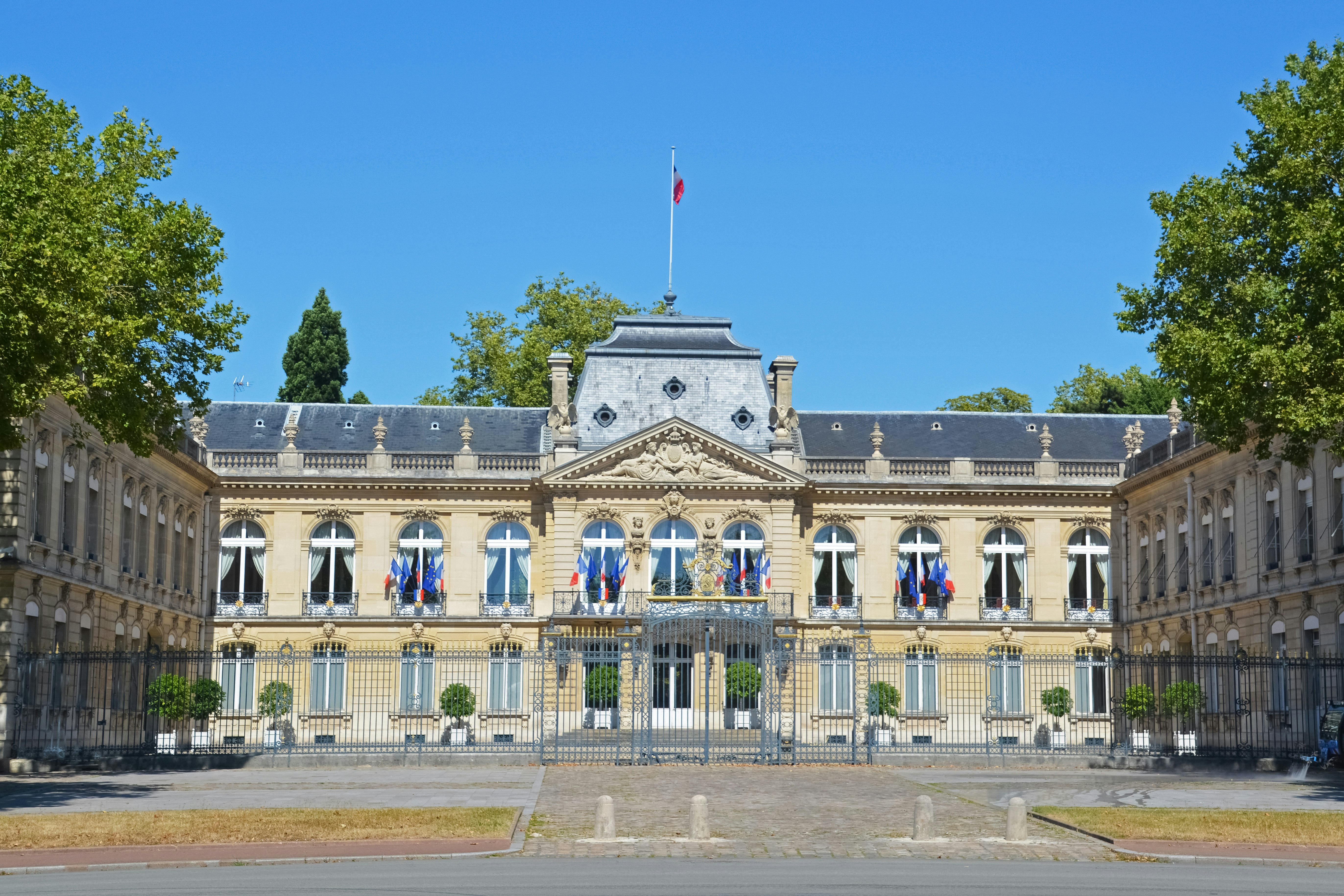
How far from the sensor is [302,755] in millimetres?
32062

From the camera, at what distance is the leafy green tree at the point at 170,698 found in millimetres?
35031

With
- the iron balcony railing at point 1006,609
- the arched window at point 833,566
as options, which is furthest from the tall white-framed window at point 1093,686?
the arched window at point 833,566

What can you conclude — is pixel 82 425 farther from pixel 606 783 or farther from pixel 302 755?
pixel 606 783

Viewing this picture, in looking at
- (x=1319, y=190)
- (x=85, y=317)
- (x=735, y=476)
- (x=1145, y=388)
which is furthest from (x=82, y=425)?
(x=1145, y=388)

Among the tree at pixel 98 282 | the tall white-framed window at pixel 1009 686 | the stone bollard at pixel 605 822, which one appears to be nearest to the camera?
the stone bollard at pixel 605 822

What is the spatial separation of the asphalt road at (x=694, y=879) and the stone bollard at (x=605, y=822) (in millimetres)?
1495

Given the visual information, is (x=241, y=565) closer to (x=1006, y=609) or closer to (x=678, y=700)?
(x=678, y=700)

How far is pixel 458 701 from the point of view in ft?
134

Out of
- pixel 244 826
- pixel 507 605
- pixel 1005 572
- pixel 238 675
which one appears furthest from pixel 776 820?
pixel 1005 572

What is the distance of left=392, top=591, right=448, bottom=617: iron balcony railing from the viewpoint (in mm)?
49625

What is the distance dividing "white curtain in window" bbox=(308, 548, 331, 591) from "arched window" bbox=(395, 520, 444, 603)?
0.89m

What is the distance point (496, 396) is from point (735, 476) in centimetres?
1514

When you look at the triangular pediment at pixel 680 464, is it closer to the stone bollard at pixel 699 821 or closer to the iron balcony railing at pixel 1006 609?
the iron balcony railing at pixel 1006 609

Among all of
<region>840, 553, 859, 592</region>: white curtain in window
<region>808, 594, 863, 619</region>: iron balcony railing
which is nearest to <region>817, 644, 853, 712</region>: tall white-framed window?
<region>808, 594, 863, 619</region>: iron balcony railing
